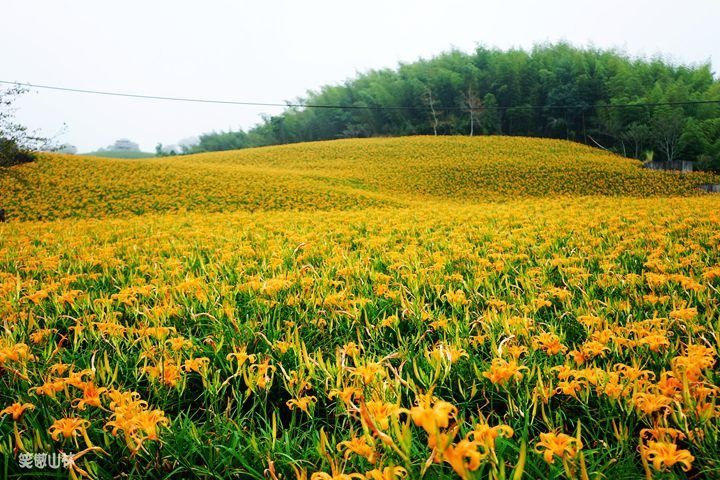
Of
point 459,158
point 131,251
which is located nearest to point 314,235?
point 131,251

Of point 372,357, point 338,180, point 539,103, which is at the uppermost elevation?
point 539,103

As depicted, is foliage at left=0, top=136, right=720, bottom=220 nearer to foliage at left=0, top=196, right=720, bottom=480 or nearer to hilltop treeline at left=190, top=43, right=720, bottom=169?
hilltop treeline at left=190, top=43, right=720, bottom=169

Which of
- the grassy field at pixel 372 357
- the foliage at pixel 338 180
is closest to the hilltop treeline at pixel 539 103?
the foliage at pixel 338 180

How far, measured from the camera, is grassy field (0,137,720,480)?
89 centimetres

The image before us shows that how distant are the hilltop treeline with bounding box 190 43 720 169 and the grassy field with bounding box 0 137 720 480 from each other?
93.4 ft

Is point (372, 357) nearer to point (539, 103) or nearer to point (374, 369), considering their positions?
point (374, 369)

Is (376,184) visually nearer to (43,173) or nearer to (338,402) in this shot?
(43,173)

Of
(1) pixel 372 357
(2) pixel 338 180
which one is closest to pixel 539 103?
(2) pixel 338 180

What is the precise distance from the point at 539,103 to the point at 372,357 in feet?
148

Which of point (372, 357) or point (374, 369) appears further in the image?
point (372, 357)

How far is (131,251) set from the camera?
3730mm

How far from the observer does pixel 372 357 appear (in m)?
1.41

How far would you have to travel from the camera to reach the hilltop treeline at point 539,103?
1078 inches

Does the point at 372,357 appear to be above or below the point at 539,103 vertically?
Result: below
